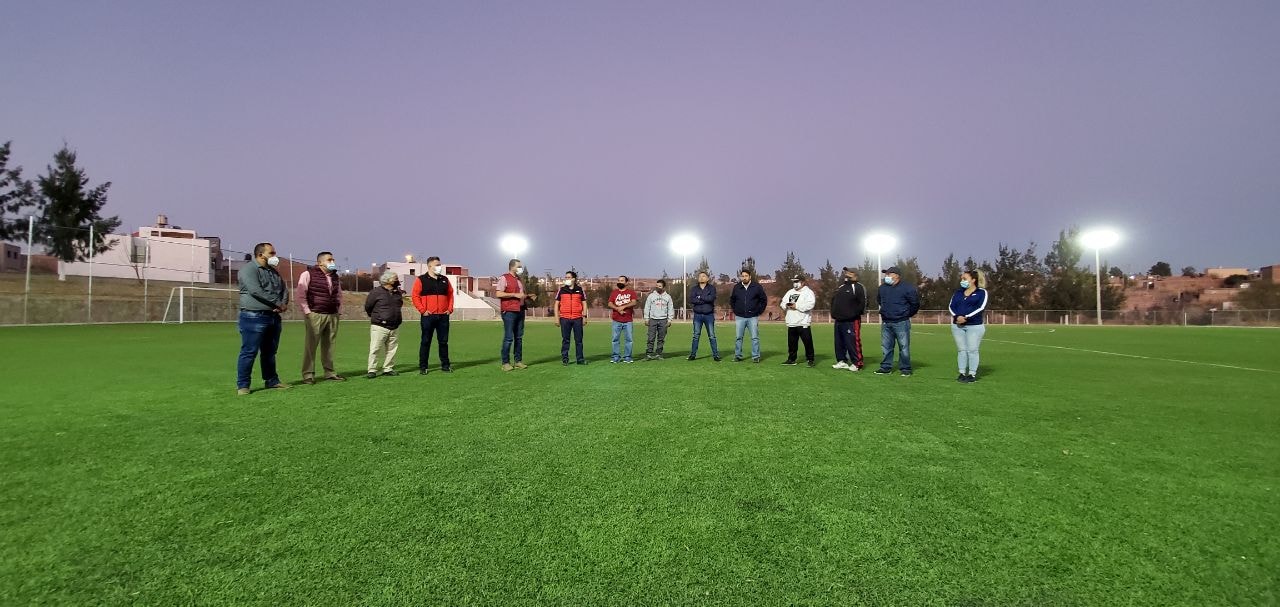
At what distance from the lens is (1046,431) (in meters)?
Result: 5.00

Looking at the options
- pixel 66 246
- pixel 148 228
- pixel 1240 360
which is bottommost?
pixel 1240 360

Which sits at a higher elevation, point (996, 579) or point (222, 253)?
point (222, 253)

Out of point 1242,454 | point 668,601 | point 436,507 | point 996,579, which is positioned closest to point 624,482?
point 436,507

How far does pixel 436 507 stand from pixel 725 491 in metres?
1.63

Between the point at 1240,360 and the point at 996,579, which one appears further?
the point at 1240,360

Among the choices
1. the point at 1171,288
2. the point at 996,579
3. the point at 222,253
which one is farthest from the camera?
the point at 1171,288

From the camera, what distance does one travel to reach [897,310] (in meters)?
8.92

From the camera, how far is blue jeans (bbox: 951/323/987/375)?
8094 mm

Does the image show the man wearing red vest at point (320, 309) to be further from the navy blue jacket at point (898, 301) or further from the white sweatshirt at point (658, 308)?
the navy blue jacket at point (898, 301)

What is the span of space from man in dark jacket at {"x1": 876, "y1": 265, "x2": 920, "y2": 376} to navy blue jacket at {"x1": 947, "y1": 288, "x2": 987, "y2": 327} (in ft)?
2.02

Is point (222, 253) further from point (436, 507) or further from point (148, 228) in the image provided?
point (148, 228)

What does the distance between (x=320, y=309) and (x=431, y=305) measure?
1518 mm

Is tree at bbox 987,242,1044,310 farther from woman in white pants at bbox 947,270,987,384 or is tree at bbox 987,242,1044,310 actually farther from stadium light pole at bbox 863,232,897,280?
woman in white pants at bbox 947,270,987,384

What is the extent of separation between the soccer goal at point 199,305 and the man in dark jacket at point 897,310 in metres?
32.9
